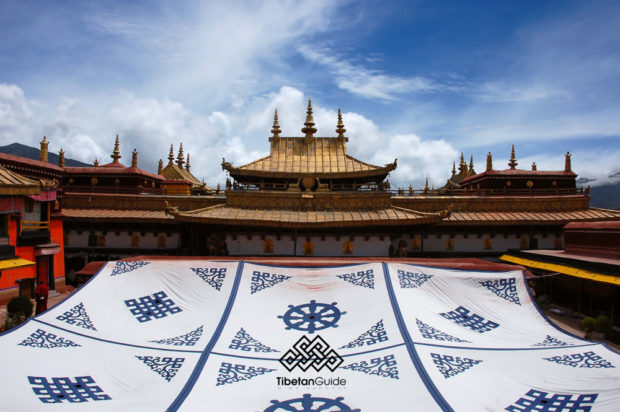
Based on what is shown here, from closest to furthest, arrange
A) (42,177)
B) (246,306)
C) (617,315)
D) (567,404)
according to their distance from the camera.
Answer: (567,404), (246,306), (617,315), (42,177)

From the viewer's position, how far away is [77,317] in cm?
912

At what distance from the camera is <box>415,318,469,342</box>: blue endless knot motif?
8492mm

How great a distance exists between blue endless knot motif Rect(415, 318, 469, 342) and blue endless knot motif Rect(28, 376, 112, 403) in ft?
20.6

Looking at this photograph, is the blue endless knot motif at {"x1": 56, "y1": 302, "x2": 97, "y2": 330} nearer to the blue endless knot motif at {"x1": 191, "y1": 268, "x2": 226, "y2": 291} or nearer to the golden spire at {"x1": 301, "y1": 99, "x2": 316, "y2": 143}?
the blue endless knot motif at {"x1": 191, "y1": 268, "x2": 226, "y2": 291}

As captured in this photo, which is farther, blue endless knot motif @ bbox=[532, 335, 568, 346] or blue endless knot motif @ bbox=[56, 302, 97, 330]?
blue endless knot motif @ bbox=[56, 302, 97, 330]

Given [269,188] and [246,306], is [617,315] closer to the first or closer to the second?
[246,306]

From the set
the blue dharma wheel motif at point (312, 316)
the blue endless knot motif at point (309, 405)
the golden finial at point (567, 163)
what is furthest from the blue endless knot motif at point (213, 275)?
the golden finial at point (567, 163)

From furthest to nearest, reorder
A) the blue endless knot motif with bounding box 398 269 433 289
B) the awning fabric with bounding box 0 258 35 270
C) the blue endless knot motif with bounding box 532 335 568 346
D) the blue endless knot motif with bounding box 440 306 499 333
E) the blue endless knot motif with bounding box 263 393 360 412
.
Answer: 1. the awning fabric with bounding box 0 258 35 270
2. the blue endless knot motif with bounding box 398 269 433 289
3. the blue endless knot motif with bounding box 440 306 499 333
4. the blue endless knot motif with bounding box 532 335 568 346
5. the blue endless knot motif with bounding box 263 393 360 412

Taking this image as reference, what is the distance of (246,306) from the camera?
9.73 metres

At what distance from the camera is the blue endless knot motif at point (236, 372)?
740 centimetres

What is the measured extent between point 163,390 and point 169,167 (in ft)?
114

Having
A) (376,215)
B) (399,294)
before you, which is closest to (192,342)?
(399,294)

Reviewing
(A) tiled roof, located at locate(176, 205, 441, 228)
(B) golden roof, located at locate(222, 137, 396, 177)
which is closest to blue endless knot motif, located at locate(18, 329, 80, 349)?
(A) tiled roof, located at locate(176, 205, 441, 228)

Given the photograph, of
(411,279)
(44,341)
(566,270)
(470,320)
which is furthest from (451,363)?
(566,270)
